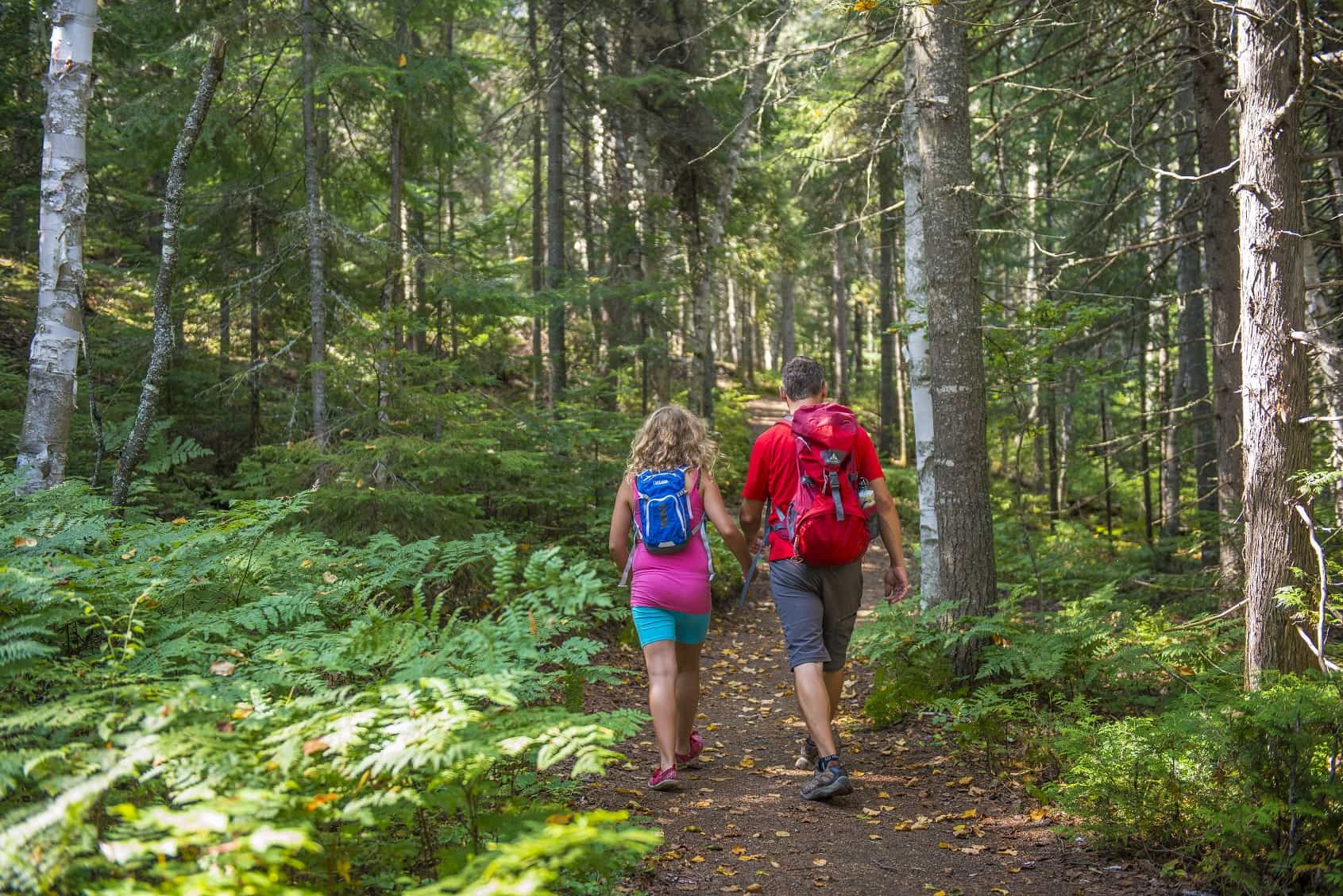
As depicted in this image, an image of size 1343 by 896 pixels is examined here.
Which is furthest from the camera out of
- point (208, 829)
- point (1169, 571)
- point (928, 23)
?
point (1169, 571)

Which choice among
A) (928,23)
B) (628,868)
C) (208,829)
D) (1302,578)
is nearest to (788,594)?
(628,868)

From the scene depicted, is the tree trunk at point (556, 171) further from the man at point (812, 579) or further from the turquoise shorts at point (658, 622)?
the turquoise shorts at point (658, 622)

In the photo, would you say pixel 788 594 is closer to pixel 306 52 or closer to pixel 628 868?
Answer: pixel 628 868

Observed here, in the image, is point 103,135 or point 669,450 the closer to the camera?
point 669,450

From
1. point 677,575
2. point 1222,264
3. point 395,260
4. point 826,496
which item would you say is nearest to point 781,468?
point 826,496

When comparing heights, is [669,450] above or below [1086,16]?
below

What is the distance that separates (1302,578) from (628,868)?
365 cm

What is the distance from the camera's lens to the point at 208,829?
216 centimetres

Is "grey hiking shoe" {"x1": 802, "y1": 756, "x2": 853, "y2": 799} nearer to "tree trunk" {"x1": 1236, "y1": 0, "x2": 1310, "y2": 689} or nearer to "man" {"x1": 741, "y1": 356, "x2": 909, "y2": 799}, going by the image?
"man" {"x1": 741, "y1": 356, "x2": 909, "y2": 799}

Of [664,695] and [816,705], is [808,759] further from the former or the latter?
[664,695]

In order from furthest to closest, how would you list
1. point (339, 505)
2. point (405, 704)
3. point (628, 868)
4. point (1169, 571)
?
point (1169, 571), point (339, 505), point (628, 868), point (405, 704)

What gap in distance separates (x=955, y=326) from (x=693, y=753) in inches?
129

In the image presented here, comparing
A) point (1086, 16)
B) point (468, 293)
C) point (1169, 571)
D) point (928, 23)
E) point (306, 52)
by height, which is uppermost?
point (306, 52)

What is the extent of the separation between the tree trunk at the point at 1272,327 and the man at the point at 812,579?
1.81 m
